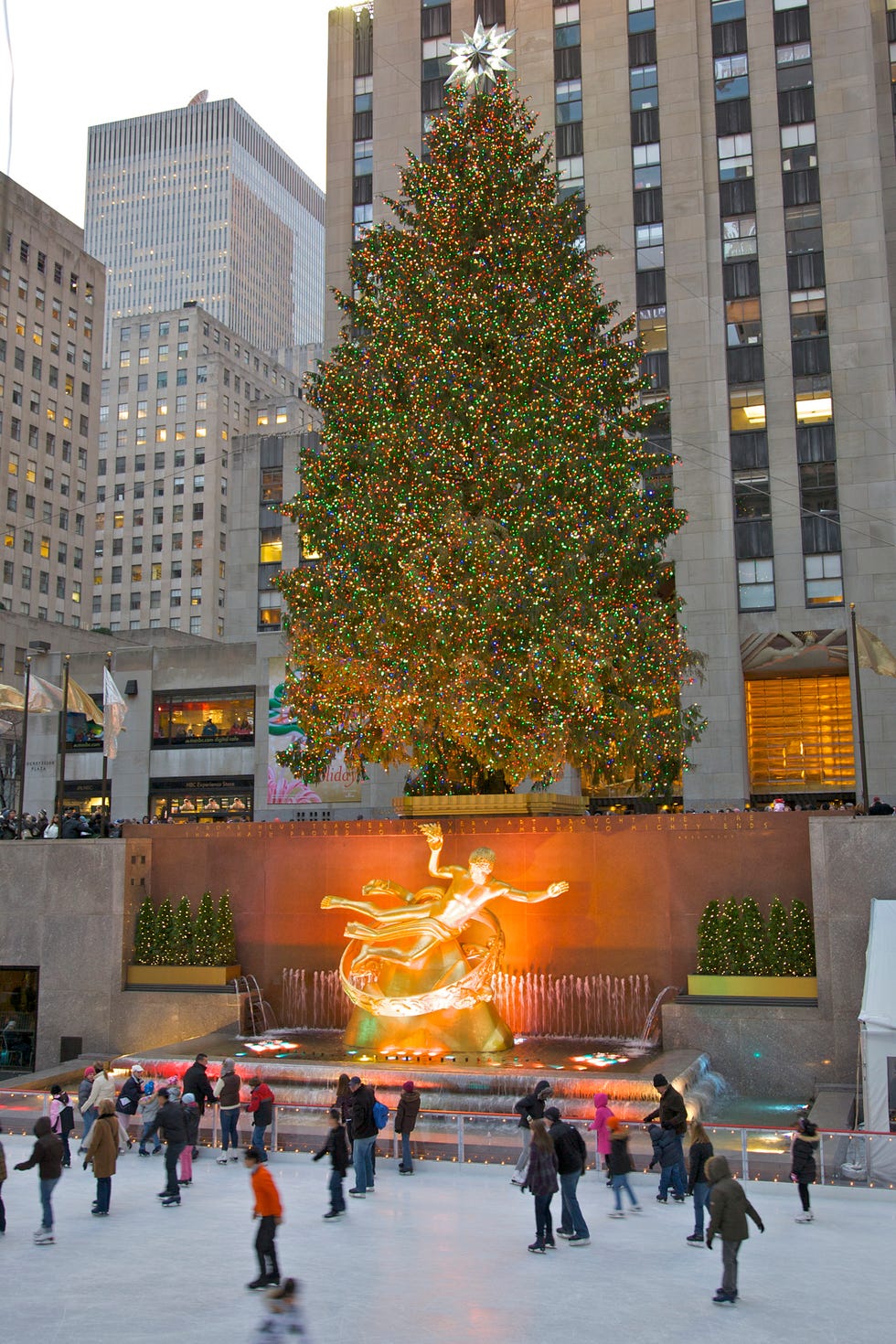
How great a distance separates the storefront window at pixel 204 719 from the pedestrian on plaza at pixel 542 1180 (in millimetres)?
42367

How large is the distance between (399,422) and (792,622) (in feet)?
76.9

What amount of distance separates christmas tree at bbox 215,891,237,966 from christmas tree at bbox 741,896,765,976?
9847 mm

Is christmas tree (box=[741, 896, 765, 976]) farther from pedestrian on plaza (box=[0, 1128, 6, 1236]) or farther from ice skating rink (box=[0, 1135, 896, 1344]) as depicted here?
pedestrian on plaza (box=[0, 1128, 6, 1236])

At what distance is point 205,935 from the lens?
A: 23297mm

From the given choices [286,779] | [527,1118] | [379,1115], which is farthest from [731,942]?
[286,779]

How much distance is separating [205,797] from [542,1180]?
143 ft

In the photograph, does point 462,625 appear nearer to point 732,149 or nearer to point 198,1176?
point 198,1176

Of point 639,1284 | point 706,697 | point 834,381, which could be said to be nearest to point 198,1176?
point 639,1284

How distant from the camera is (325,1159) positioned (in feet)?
51.8

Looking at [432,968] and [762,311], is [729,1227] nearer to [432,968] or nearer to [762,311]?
[432,968]

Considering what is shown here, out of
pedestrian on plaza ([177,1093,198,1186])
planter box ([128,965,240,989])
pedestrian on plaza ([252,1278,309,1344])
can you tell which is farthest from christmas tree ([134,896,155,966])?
pedestrian on plaza ([252,1278,309,1344])

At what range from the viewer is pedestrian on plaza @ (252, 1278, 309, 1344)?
9016 millimetres

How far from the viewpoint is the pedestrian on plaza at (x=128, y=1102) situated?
16281 mm

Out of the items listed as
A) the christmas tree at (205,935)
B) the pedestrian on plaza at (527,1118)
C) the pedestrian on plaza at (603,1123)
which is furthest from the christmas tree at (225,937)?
the pedestrian on plaza at (603,1123)
